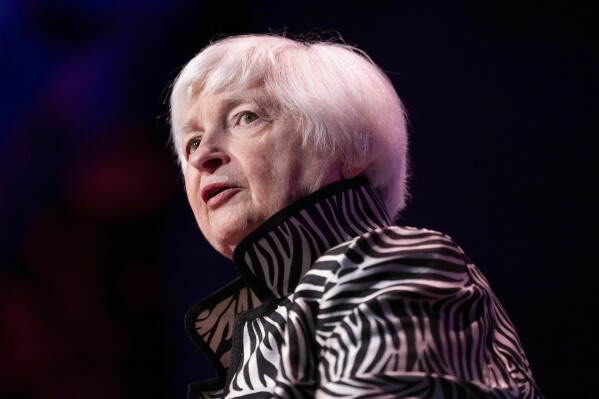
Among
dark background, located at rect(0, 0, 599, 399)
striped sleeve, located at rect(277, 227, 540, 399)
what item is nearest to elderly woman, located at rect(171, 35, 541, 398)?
striped sleeve, located at rect(277, 227, 540, 399)

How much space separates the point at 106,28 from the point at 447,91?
99cm

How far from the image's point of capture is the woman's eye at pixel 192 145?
1464 millimetres

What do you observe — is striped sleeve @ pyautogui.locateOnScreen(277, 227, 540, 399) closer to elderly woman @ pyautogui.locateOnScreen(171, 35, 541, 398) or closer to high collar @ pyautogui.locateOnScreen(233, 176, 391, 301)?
elderly woman @ pyautogui.locateOnScreen(171, 35, 541, 398)

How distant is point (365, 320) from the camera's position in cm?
98

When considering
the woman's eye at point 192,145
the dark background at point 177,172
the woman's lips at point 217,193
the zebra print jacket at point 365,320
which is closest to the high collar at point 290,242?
the zebra print jacket at point 365,320

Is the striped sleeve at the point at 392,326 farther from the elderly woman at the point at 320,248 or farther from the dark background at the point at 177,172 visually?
the dark background at the point at 177,172

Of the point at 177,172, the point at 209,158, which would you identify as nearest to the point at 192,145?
the point at 209,158

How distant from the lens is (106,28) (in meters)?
2.19

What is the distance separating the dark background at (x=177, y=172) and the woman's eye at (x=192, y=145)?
614mm

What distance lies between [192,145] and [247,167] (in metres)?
0.21

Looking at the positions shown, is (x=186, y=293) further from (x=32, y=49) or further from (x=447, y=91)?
(x=447, y=91)

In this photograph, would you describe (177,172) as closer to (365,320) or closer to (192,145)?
(192,145)

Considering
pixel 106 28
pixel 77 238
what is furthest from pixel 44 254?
pixel 106 28

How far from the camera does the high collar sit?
1.22 m
